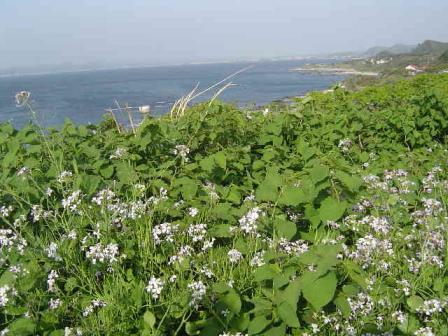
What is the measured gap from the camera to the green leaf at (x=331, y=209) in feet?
9.62

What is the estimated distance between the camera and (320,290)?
2.06 meters

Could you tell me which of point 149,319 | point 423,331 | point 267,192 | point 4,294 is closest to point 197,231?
point 267,192

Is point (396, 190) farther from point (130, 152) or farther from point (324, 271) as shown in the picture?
point (130, 152)

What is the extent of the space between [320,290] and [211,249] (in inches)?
34.2

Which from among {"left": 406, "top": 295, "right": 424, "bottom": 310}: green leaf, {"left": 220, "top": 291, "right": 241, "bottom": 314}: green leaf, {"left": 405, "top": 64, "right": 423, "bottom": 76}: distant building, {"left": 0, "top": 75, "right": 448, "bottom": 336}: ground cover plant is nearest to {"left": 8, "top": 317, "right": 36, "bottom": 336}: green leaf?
{"left": 0, "top": 75, "right": 448, "bottom": 336}: ground cover plant

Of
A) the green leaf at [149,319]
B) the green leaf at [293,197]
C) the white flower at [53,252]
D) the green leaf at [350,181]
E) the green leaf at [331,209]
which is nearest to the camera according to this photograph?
the green leaf at [149,319]

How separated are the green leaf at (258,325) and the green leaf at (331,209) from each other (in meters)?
0.96

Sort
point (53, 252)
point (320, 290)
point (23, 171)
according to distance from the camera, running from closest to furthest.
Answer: point (320, 290) → point (53, 252) → point (23, 171)

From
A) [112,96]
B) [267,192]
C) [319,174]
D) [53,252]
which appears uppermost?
[319,174]

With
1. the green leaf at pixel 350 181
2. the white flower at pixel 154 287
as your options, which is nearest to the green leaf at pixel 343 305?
the white flower at pixel 154 287

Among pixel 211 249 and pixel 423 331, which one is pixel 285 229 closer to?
pixel 211 249

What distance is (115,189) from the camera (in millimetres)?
3414

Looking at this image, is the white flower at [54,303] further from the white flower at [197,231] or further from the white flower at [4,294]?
the white flower at [197,231]

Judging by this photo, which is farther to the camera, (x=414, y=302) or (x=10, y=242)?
(x=10, y=242)
